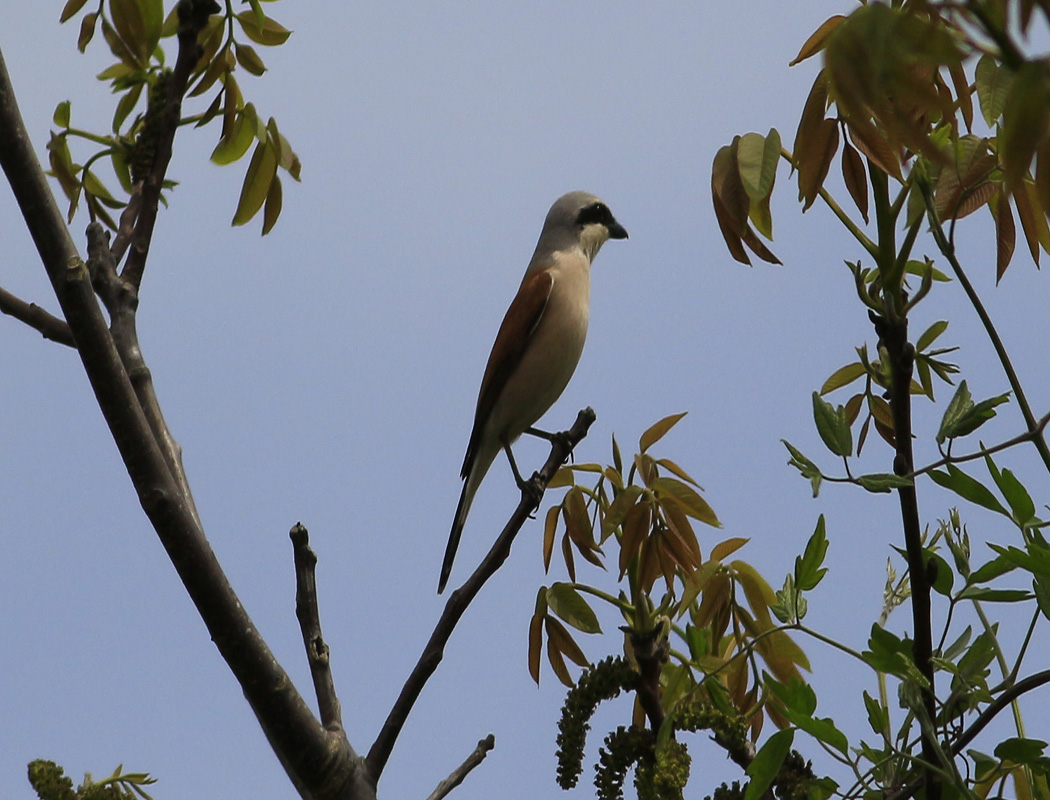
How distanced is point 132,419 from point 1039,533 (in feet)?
5.30

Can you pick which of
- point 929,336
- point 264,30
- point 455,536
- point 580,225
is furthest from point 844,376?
point 580,225

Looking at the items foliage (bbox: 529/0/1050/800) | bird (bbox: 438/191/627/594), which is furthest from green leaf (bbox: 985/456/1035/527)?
bird (bbox: 438/191/627/594)

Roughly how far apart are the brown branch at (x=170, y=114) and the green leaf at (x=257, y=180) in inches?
10.7

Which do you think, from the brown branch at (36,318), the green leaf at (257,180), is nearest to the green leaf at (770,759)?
the brown branch at (36,318)

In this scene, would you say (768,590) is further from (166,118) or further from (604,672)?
(166,118)

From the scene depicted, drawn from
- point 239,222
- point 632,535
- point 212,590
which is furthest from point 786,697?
point 239,222

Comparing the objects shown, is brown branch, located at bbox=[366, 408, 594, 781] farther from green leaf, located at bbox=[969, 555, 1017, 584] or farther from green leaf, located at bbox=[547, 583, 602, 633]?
green leaf, located at bbox=[969, 555, 1017, 584]

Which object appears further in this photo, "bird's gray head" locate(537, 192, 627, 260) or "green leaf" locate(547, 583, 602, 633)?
"bird's gray head" locate(537, 192, 627, 260)

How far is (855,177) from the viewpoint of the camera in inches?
73.9

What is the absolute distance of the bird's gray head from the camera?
21.0ft

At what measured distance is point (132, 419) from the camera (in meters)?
2.03

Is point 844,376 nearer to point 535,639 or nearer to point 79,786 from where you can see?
point 535,639

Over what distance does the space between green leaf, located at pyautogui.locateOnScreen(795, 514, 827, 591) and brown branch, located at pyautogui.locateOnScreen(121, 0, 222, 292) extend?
154cm

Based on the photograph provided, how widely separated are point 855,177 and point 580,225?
4625 mm
